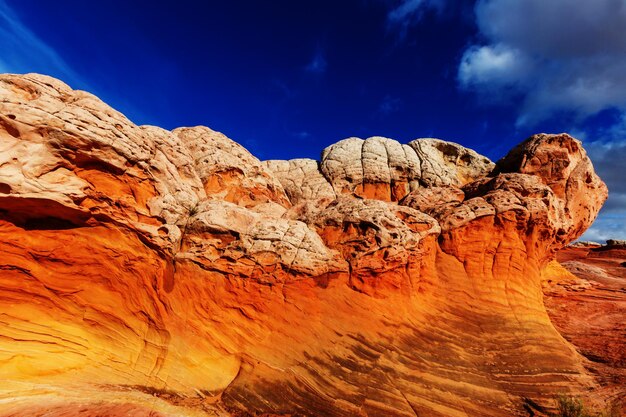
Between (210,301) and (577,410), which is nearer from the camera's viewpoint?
(577,410)

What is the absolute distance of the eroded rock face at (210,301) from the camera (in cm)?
748

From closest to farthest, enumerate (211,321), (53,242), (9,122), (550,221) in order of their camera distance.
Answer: (9,122), (53,242), (211,321), (550,221)

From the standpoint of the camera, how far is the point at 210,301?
340 inches

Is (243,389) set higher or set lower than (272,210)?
lower

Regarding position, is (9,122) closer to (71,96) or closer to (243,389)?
(71,96)

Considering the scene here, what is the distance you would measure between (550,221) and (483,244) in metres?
3.56

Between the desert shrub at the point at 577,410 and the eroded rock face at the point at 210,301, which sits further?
the desert shrub at the point at 577,410

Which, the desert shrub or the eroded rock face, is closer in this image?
the eroded rock face

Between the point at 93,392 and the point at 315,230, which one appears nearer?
the point at 93,392

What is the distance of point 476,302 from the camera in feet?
35.6

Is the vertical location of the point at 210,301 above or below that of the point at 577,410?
above

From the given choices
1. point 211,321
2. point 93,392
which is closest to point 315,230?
point 211,321

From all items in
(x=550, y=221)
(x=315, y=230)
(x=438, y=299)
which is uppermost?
(x=550, y=221)

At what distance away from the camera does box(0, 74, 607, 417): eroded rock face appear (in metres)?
7.48
